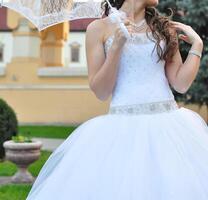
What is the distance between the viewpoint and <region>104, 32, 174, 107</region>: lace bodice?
3.16m

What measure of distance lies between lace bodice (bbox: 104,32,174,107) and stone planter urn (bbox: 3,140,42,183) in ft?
18.0

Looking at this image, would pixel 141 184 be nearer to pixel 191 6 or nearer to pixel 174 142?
pixel 174 142

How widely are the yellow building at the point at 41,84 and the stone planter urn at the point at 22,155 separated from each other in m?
10.3

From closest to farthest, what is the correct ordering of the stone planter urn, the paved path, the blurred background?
the stone planter urn, the paved path, the blurred background

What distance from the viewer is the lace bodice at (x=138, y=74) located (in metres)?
3.16

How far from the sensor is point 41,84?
19391 millimetres

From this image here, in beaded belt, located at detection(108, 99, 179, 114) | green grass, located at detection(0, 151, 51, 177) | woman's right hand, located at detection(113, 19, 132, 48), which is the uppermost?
woman's right hand, located at detection(113, 19, 132, 48)

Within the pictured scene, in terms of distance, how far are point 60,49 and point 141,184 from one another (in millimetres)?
17385

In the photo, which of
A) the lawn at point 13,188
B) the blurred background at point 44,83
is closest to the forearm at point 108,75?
the lawn at point 13,188

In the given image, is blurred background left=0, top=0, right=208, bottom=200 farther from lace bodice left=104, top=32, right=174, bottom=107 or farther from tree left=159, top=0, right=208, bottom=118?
lace bodice left=104, top=32, right=174, bottom=107

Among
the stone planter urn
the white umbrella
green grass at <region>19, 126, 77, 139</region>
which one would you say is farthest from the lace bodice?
green grass at <region>19, 126, 77, 139</region>

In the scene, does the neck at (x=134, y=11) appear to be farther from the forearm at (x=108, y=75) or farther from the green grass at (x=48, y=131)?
the green grass at (x=48, y=131)

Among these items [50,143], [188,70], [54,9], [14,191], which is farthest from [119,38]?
[50,143]

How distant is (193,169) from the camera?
292cm
